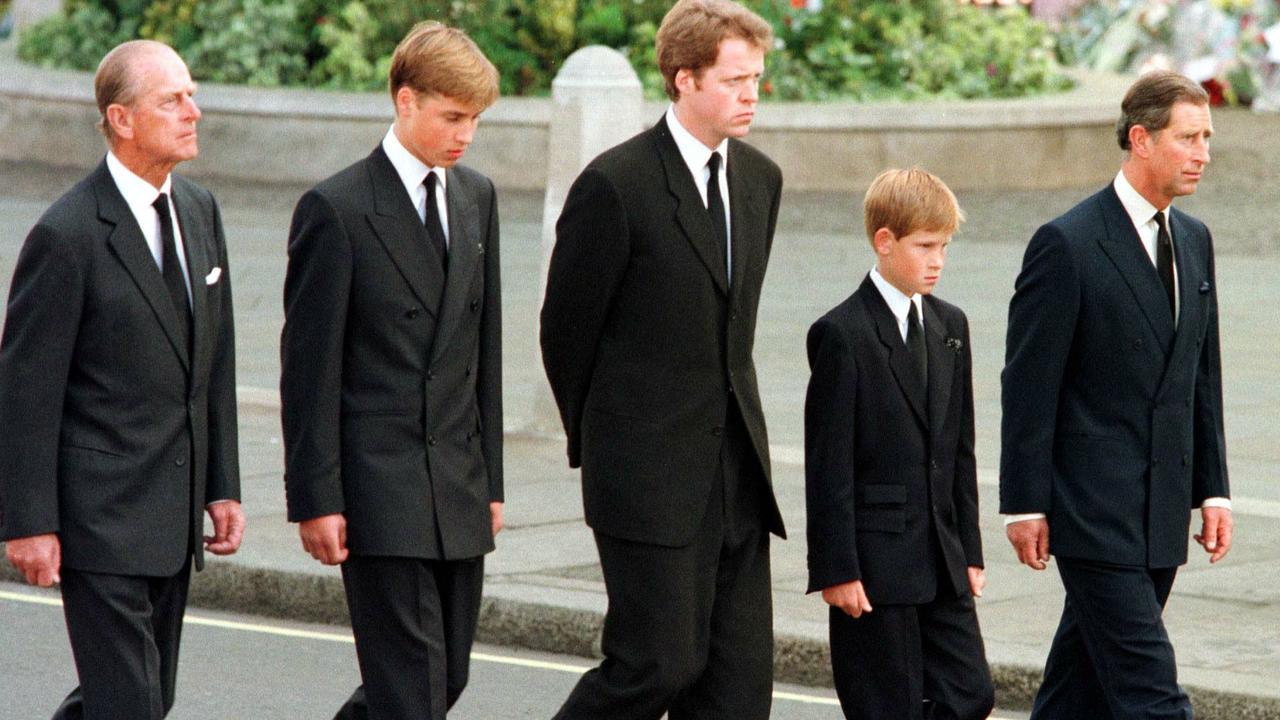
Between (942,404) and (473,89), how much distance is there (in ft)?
4.25

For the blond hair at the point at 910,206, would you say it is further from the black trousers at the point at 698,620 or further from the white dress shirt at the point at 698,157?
the black trousers at the point at 698,620

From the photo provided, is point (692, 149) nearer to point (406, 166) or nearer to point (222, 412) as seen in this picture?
point (406, 166)

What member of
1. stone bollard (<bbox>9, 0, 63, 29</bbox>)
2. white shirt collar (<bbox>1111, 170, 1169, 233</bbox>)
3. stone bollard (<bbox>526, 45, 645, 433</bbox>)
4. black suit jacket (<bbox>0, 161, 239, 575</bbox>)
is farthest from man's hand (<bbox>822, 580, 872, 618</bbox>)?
stone bollard (<bbox>9, 0, 63, 29</bbox>)

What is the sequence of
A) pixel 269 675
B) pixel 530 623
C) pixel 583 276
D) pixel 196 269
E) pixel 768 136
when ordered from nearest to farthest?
pixel 196 269 → pixel 583 276 → pixel 269 675 → pixel 530 623 → pixel 768 136

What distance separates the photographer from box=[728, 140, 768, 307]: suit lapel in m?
5.01

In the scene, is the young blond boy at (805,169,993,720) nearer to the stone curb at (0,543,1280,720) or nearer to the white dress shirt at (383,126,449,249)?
A: the white dress shirt at (383,126,449,249)

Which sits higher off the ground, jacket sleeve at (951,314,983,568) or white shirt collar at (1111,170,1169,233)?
white shirt collar at (1111,170,1169,233)

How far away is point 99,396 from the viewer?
4.71m

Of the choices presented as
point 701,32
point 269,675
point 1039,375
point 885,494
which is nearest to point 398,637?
point 885,494

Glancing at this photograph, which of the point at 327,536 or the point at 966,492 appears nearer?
the point at 327,536

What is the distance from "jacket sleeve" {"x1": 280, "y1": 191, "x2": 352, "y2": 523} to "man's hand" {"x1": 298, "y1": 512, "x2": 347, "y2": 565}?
0.02 meters

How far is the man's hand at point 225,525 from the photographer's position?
5.01 m

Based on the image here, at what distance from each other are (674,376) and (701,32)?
28.7 inches

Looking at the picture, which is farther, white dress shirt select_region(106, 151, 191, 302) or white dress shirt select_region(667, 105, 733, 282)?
white dress shirt select_region(667, 105, 733, 282)
